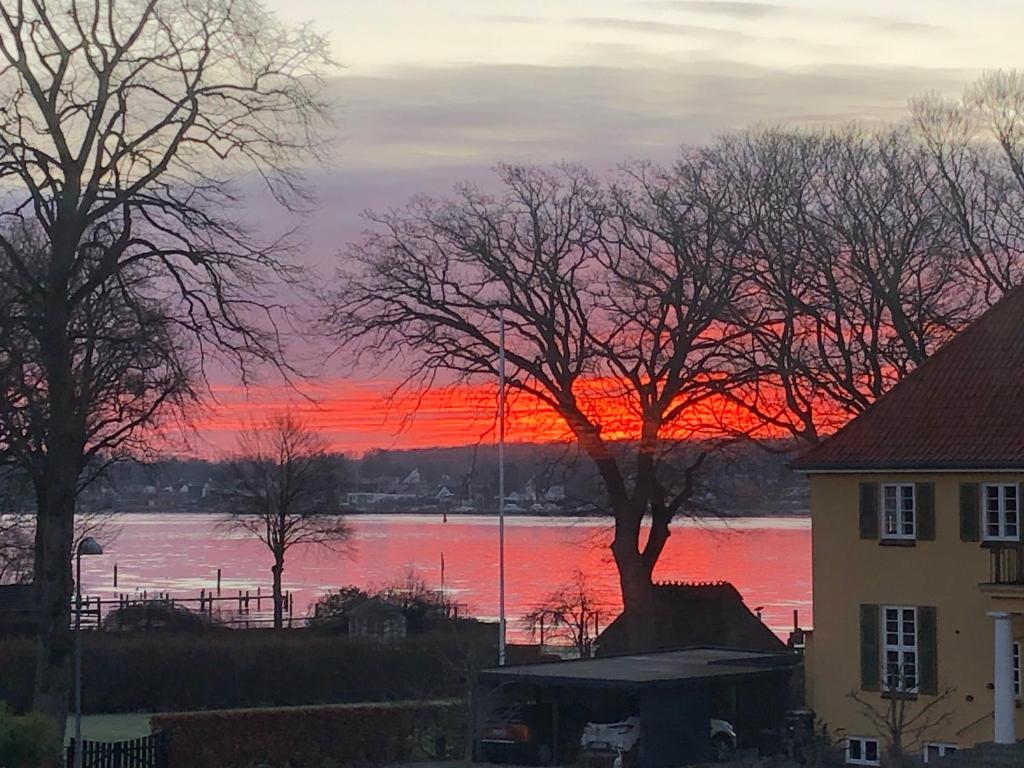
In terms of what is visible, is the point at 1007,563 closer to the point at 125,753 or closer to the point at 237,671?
the point at 125,753

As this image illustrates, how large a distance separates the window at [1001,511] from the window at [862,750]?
526 centimetres

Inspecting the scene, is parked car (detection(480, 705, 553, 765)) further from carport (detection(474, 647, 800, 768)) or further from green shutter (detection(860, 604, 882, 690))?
green shutter (detection(860, 604, 882, 690))

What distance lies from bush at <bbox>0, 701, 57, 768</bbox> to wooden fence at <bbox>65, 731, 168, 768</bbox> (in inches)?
169

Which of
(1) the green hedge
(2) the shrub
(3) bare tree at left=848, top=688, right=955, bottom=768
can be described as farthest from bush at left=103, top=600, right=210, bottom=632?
(3) bare tree at left=848, top=688, right=955, bottom=768

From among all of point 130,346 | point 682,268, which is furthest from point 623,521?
point 130,346

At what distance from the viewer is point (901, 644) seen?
36875mm

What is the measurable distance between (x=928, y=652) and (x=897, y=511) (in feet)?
9.97

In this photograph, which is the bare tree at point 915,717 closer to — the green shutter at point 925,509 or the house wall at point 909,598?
the house wall at point 909,598

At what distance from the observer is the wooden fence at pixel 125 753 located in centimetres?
2975

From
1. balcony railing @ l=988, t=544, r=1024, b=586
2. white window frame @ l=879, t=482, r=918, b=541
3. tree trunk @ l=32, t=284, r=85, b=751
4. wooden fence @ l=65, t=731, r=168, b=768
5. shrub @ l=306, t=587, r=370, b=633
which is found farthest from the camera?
shrub @ l=306, t=587, r=370, b=633

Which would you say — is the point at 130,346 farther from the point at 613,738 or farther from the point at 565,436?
the point at 565,436

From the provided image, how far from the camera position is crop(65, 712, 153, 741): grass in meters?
39.2

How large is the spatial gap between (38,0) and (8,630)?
27.4m

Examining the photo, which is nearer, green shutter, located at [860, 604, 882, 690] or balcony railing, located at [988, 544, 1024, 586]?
balcony railing, located at [988, 544, 1024, 586]
